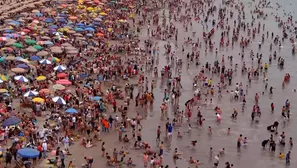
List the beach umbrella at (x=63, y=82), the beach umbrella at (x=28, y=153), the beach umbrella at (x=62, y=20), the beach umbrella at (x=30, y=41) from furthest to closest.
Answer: the beach umbrella at (x=62, y=20), the beach umbrella at (x=30, y=41), the beach umbrella at (x=63, y=82), the beach umbrella at (x=28, y=153)

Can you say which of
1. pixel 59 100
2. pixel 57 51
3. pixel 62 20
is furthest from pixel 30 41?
pixel 59 100

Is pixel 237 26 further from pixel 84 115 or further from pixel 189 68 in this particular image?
pixel 84 115

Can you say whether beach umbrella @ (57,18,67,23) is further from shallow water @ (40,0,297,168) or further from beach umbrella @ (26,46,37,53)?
shallow water @ (40,0,297,168)

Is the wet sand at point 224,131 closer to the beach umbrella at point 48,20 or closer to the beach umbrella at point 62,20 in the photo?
the beach umbrella at point 62,20

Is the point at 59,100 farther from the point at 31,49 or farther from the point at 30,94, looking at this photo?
the point at 31,49

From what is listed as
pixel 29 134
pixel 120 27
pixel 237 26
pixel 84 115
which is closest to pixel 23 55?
pixel 84 115

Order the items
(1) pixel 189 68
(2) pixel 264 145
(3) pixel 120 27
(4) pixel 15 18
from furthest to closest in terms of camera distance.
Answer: (3) pixel 120 27 → (4) pixel 15 18 → (1) pixel 189 68 → (2) pixel 264 145

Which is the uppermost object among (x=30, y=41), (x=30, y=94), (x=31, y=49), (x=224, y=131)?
(x=30, y=41)

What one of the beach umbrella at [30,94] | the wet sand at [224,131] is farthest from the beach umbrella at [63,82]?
the wet sand at [224,131]
